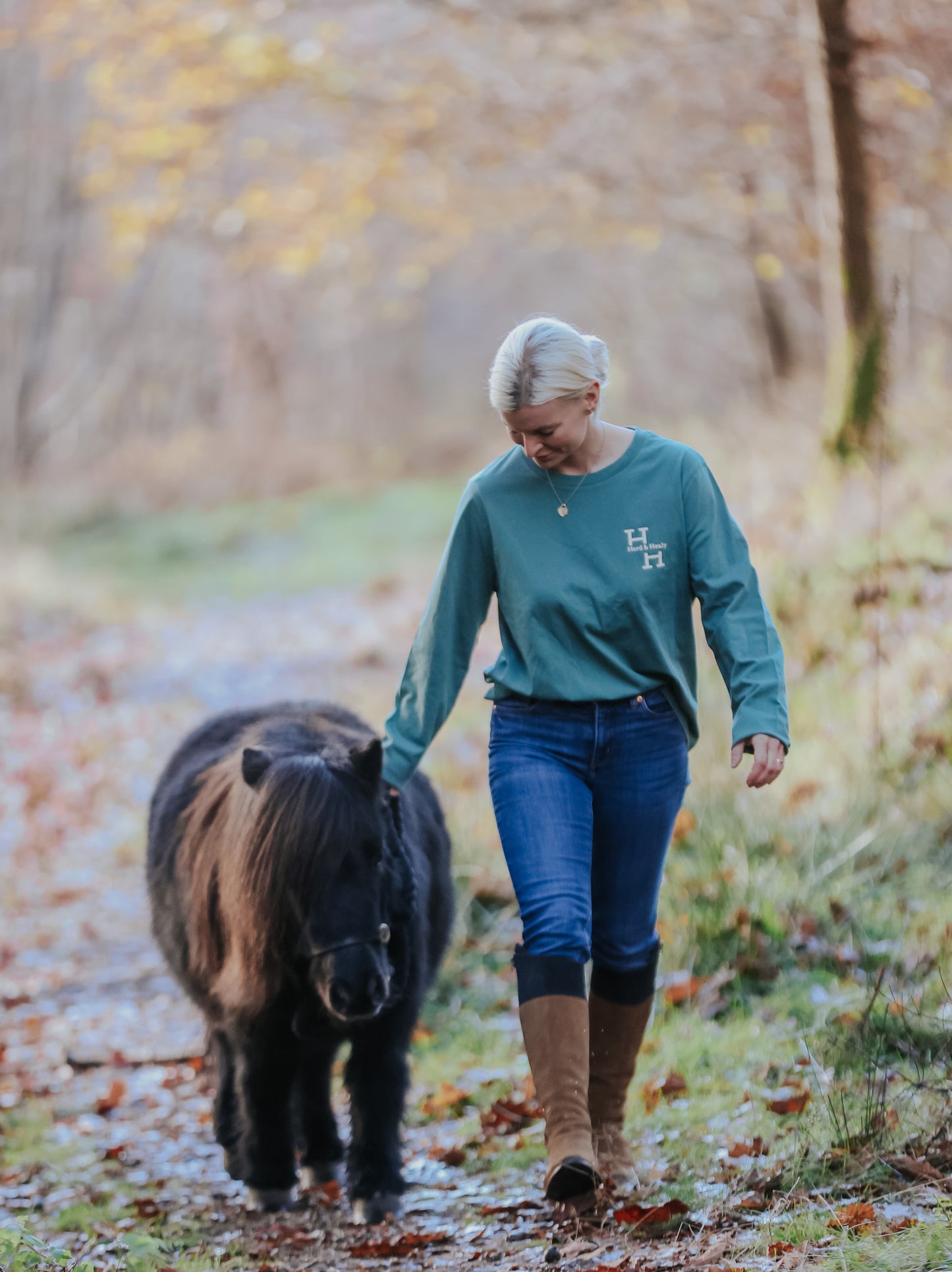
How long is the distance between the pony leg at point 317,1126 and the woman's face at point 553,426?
2.16 m

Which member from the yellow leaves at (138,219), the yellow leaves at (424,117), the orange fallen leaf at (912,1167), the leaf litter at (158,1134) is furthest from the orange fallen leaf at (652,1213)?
the yellow leaves at (424,117)

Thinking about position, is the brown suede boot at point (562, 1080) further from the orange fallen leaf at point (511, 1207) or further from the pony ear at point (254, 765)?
the pony ear at point (254, 765)

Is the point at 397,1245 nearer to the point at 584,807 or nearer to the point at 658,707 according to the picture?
the point at 584,807

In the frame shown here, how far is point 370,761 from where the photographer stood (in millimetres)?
3562

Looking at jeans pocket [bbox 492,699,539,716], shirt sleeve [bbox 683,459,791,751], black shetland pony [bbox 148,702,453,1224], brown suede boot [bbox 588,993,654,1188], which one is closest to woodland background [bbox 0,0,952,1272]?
brown suede boot [bbox 588,993,654,1188]

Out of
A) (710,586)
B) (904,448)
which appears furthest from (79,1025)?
(904,448)

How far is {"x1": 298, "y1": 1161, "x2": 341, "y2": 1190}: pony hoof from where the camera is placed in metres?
4.52

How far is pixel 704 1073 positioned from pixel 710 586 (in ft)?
6.39

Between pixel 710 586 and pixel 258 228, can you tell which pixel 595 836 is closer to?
pixel 710 586

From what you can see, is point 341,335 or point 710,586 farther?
point 341,335

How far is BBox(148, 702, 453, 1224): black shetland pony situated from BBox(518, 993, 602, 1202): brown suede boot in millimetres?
427

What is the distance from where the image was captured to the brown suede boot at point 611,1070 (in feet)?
12.0

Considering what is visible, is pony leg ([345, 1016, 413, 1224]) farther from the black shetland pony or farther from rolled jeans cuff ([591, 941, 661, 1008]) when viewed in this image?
rolled jeans cuff ([591, 941, 661, 1008])

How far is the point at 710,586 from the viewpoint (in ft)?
11.0
